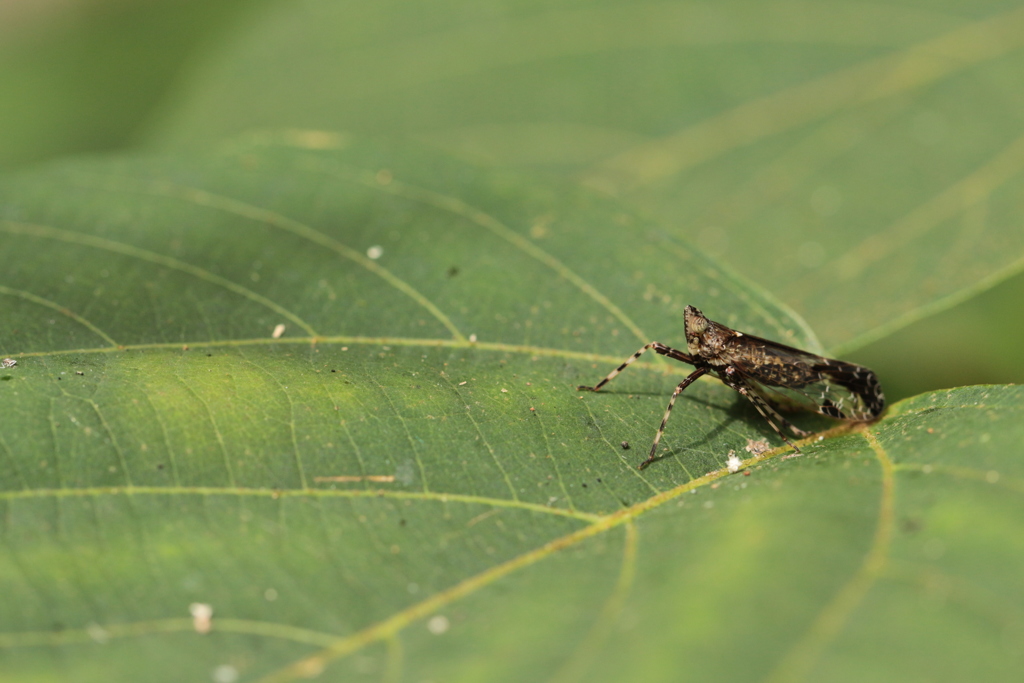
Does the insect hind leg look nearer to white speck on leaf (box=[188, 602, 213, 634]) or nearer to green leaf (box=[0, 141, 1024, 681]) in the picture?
green leaf (box=[0, 141, 1024, 681])

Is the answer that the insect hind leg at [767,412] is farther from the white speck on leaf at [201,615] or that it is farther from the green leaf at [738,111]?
the white speck on leaf at [201,615]

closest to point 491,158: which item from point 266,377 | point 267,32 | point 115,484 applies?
point 267,32

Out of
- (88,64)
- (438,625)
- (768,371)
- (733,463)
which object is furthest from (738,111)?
(88,64)

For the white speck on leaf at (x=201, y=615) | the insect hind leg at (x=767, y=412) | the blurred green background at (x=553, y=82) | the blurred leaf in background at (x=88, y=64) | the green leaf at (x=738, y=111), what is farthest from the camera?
the blurred leaf in background at (x=88, y=64)

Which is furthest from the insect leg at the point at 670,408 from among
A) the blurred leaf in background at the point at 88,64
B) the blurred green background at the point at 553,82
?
the blurred leaf in background at the point at 88,64

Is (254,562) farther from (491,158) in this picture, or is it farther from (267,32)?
(267,32)
